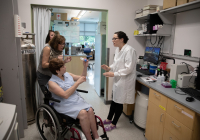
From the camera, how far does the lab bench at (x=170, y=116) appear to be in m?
1.43

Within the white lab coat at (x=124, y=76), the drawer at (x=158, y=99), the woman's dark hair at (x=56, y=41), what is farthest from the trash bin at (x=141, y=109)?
the woman's dark hair at (x=56, y=41)

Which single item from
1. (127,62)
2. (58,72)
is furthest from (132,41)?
(58,72)

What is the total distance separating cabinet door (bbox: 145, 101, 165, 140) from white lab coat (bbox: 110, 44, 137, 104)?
1.23 ft

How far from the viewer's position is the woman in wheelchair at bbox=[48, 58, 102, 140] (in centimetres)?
172

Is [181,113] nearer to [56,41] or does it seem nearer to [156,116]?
[156,116]

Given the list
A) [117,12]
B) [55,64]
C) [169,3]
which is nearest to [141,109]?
[55,64]

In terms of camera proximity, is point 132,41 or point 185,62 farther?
point 132,41

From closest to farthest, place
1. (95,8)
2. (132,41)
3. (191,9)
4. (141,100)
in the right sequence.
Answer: (191,9)
(141,100)
(95,8)
(132,41)

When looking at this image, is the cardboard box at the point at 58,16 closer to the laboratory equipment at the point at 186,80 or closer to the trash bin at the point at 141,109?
the trash bin at the point at 141,109

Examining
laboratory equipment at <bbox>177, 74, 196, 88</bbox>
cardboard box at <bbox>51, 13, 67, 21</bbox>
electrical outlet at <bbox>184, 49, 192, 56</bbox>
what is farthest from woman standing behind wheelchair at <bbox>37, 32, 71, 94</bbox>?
cardboard box at <bbox>51, 13, 67, 21</bbox>

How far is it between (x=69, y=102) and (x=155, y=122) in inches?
45.6

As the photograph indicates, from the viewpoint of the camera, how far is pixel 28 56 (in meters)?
2.40

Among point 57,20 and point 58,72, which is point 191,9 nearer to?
point 58,72

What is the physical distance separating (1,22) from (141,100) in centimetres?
221
